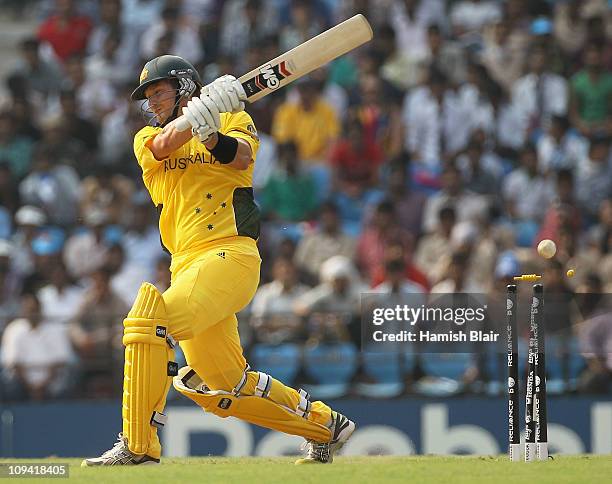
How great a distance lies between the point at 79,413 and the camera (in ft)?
33.0

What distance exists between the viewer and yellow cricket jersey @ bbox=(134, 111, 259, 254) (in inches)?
258

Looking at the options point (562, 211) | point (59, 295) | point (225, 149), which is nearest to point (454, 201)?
point (562, 211)

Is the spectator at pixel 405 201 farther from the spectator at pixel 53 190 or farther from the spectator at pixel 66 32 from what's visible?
the spectator at pixel 66 32

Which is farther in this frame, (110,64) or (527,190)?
(110,64)

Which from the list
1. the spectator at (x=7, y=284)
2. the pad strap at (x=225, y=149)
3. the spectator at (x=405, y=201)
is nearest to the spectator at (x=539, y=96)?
the spectator at (x=405, y=201)

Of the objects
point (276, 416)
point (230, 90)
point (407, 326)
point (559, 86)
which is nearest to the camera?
point (230, 90)

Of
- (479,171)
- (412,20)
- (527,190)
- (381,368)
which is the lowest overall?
(381,368)

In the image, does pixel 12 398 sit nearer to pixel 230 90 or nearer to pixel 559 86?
pixel 230 90

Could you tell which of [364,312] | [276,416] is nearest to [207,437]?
[364,312]

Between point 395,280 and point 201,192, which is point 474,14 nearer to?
point 395,280

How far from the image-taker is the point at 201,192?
657 cm

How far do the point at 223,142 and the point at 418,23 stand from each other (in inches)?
324

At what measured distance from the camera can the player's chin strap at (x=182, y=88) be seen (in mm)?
6617

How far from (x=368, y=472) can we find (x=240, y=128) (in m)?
1.74
